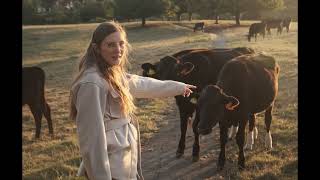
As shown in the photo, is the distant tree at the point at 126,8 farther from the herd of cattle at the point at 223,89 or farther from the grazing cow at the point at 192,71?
the herd of cattle at the point at 223,89

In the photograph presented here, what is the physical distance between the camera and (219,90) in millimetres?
6312

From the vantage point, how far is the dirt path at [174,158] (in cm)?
686

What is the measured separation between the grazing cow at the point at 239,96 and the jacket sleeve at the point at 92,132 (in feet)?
9.85

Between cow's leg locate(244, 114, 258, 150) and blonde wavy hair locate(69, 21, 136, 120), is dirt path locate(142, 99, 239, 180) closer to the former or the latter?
cow's leg locate(244, 114, 258, 150)

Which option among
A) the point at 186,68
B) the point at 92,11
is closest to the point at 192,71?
the point at 186,68

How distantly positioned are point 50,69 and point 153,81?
65.1ft

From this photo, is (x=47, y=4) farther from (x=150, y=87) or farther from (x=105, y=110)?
(x=105, y=110)

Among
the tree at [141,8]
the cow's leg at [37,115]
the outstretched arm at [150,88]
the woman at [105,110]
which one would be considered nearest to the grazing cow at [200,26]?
the tree at [141,8]

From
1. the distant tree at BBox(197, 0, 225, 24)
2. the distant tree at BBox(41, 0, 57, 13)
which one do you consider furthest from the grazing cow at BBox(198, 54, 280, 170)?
the distant tree at BBox(41, 0, 57, 13)

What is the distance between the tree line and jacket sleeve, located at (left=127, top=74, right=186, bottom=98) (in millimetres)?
47587
